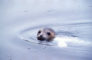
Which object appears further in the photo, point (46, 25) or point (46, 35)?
point (46, 25)

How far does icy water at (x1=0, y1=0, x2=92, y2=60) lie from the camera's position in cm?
988

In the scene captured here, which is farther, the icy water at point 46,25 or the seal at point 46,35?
the seal at point 46,35

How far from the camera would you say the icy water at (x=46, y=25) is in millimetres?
9883

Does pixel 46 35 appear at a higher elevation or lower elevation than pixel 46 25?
lower

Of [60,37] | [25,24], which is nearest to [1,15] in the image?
[25,24]

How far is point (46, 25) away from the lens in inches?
520

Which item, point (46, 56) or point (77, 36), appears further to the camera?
point (77, 36)

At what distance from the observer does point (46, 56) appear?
31.7 ft

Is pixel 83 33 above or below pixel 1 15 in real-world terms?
below

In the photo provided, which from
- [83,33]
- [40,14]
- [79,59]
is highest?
[40,14]

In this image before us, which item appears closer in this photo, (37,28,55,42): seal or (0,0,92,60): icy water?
(0,0,92,60): icy water

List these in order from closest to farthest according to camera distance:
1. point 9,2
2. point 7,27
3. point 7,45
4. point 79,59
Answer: point 79,59
point 7,45
point 7,27
point 9,2

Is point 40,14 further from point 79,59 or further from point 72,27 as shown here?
point 79,59

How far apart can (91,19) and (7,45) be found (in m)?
4.51
